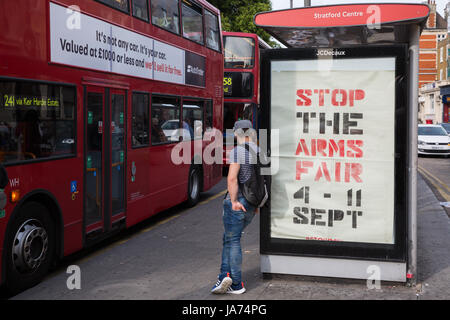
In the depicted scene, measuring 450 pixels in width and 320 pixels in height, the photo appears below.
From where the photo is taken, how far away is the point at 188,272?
21.5ft

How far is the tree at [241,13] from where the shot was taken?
33.6m

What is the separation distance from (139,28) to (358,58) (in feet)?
13.1

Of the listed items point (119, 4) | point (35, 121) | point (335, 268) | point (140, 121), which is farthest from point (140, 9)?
point (335, 268)

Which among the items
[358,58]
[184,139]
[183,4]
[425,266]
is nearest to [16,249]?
[358,58]

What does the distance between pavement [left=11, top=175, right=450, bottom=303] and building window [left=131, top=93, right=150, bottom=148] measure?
1466 mm

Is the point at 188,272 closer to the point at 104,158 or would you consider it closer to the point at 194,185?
the point at 104,158

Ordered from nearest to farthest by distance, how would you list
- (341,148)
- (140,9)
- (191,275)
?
(341,148) < (191,275) < (140,9)

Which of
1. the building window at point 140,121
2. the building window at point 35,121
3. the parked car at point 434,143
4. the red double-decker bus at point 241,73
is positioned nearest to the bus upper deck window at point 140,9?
the building window at point 140,121

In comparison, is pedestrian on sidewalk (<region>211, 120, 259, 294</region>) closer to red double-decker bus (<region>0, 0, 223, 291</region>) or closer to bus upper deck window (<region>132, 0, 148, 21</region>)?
red double-decker bus (<region>0, 0, 223, 291</region>)

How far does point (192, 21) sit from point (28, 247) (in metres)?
6.50

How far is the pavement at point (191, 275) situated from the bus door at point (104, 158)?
0.55 metres

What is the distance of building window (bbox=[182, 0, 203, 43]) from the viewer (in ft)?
34.9

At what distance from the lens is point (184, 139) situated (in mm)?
11000

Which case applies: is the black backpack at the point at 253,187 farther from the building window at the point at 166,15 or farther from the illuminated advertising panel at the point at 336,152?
the building window at the point at 166,15
